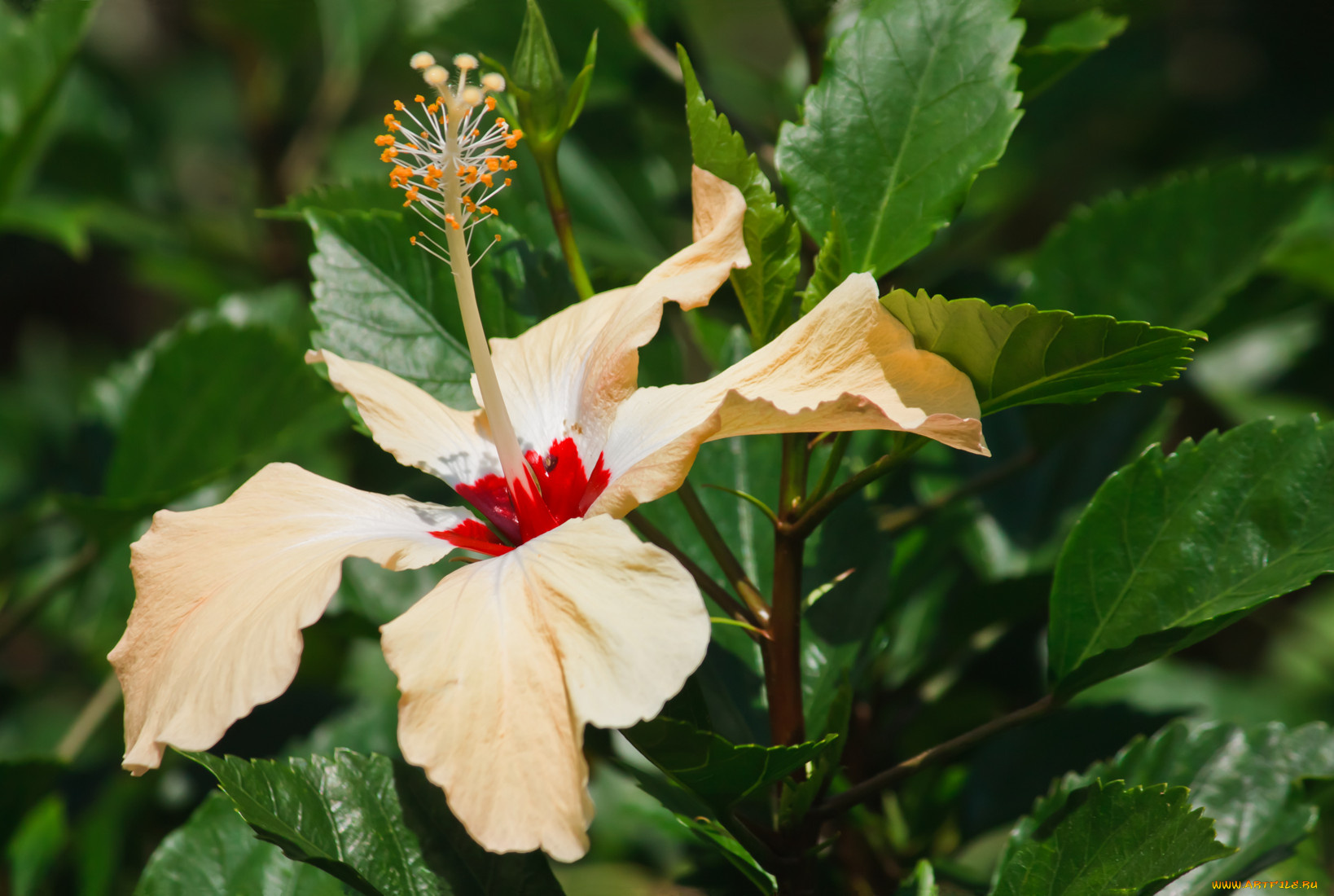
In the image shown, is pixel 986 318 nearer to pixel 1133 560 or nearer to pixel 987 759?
pixel 1133 560

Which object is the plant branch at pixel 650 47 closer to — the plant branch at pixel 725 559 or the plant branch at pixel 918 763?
the plant branch at pixel 725 559

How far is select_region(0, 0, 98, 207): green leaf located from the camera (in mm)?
1535

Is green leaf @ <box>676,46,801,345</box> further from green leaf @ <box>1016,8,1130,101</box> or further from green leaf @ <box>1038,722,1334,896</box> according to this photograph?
green leaf @ <box>1038,722,1334,896</box>

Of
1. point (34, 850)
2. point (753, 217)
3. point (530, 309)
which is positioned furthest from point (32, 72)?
point (753, 217)

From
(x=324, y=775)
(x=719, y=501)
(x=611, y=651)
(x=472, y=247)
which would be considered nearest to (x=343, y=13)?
(x=472, y=247)

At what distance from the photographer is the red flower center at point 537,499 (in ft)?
3.14

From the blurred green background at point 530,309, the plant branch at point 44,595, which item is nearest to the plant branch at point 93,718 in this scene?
the blurred green background at point 530,309

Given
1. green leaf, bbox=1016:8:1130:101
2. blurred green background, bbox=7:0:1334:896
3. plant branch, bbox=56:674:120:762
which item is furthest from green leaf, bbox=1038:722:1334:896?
plant branch, bbox=56:674:120:762

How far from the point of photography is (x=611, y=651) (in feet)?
2.31

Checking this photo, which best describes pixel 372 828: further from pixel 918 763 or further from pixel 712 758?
pixel 918 763

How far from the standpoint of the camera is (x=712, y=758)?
77 cm

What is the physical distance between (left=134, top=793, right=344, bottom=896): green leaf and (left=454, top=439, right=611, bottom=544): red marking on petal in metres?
0.37

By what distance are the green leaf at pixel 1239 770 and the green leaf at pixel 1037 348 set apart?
16.6 inches

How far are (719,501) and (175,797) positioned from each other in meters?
0.97
